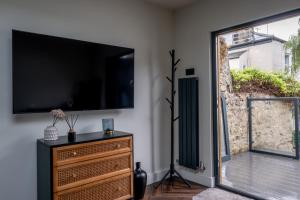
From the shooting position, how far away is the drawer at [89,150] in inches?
82.8

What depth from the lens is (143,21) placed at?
3.28 metres

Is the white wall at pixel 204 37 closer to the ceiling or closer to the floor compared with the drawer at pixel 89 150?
closer to the ceiling

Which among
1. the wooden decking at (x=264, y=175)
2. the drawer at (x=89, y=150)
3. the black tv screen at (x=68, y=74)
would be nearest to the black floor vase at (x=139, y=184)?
the drawer at (x=89, y=150)

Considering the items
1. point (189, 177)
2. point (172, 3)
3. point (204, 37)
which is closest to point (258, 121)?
point (189, 177)

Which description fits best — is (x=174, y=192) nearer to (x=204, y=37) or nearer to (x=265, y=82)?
(x=265, y=82)

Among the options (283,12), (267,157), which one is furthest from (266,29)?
(267,157)

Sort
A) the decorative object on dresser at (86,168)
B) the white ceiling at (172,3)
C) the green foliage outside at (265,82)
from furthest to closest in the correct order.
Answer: the white ceiling at (172,3), the green foliage outside at (265,82), the decorative object on dresser at (86,168)

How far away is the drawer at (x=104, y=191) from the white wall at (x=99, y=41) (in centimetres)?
47

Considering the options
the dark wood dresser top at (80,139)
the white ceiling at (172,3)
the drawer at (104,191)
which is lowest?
the drawer at (104,191)

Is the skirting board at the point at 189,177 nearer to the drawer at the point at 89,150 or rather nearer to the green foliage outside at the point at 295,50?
the drawer at the point at 89,150

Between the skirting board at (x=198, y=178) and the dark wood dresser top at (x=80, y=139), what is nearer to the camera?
the dark wood dresser top at (x=80, y=139)

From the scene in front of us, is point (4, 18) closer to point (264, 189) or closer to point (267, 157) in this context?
point (264, 189)

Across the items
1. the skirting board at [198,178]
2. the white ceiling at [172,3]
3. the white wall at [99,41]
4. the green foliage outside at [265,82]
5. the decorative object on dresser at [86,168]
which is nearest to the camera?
the decorative object on dresser at [86,168]

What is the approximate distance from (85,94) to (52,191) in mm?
1022
